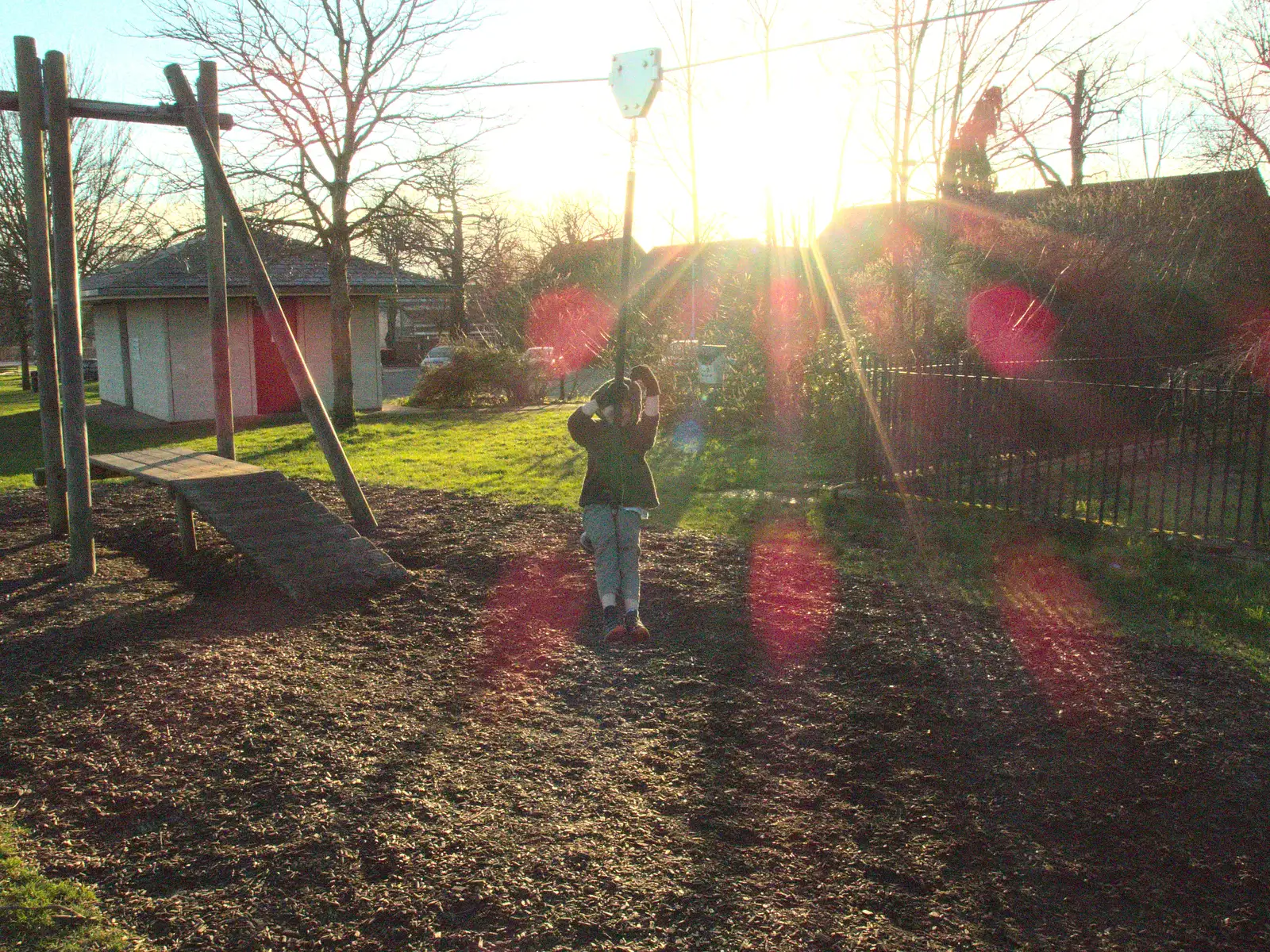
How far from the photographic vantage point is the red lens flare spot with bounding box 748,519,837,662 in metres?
6.36

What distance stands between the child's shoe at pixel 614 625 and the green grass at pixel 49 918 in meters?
3.14

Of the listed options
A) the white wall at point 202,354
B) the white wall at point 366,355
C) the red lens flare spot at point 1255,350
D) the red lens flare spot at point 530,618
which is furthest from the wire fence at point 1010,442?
the white wall at point 366,355

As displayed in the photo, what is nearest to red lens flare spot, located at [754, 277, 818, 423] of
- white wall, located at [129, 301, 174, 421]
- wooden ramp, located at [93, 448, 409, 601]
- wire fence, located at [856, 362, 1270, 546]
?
wire fence, located at [856, 362, 1270, 546]

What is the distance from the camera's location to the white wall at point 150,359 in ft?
71.6

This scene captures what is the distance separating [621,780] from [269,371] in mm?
20740

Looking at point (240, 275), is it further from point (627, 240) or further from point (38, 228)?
point (627, 240)

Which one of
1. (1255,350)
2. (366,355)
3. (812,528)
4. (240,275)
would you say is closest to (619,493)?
(812,528)

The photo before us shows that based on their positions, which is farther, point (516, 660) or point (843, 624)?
point (843, 624)

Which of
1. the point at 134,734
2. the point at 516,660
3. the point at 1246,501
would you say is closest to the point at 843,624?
the point at 516,660

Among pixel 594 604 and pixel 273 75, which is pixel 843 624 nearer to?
pixel 594 604

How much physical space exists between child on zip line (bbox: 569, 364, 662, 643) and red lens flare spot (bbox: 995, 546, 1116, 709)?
7.46 ft

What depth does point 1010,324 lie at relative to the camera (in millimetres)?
16719

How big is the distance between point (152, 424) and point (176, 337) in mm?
1849

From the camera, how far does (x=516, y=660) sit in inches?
236
